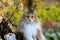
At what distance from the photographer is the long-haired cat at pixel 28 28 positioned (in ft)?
12.0

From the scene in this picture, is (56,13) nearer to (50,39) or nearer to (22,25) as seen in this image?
(50,39)

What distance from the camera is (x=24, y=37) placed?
3.65 meters

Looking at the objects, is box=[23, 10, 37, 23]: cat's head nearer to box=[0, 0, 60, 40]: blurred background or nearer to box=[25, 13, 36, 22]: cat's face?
box=[25, 13, 36, 22]: cat's face

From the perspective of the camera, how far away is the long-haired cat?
3.64 m

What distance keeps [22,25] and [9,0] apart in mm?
412

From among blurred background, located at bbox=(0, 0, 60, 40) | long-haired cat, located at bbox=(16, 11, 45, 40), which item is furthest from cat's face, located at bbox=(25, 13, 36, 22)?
blurred background, located at bbox=(0, 0, 60, 40)

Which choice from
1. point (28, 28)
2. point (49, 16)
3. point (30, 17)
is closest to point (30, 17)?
point (30, 17)

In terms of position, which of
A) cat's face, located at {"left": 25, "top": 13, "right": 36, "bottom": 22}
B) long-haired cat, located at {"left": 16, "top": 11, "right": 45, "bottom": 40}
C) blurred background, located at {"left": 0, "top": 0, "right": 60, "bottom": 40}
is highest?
cat's face, located at {"left": 25, "top": 13, "right": 36, "bottom": 22}

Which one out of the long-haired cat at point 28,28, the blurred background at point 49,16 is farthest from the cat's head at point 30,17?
the blurred background at point 49,16

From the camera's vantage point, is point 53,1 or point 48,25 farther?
point 53,1

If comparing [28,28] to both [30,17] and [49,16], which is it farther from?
[49,16]

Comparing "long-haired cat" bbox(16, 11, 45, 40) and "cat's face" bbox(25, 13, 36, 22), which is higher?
"cat's face" bbox(25, 13, 36, 22)

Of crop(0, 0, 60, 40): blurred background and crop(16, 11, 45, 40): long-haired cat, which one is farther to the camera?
crop(0, 0, 60, 40): blurred background

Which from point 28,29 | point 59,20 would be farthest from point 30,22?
point 59,20
